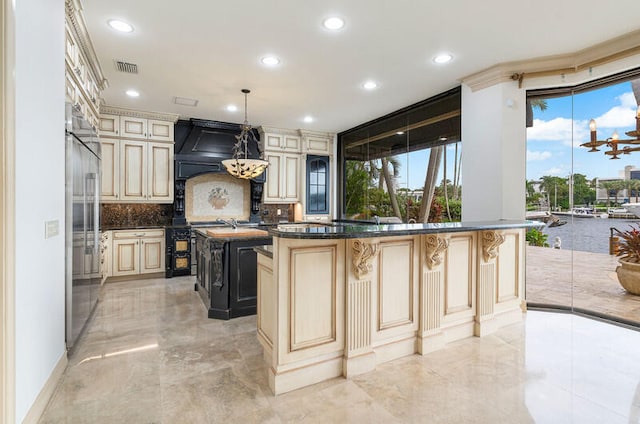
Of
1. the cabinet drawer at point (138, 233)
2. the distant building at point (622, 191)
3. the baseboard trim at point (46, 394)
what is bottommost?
the baseboard trim at point (46, 394)

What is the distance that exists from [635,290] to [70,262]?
542cm

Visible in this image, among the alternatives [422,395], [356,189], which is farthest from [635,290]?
[356,189]

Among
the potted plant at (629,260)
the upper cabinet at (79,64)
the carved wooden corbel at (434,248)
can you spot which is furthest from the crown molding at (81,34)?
the potted plant at (629,260)

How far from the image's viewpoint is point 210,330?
3250 millimetres

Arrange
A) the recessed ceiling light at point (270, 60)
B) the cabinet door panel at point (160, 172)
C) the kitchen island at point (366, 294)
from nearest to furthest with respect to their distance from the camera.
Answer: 1. the kitchen island at point (366, 294)
2. the recessed ceiling light at point (270, 60)
3. the cabinet door panel at point (160, 172)

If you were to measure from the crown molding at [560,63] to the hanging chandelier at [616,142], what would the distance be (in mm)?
593

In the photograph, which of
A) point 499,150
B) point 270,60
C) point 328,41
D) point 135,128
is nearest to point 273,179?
point 135,128

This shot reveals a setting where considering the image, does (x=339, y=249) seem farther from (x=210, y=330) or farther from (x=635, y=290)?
(x=635, y=290)

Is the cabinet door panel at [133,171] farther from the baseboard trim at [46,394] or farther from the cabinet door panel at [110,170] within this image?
the baseboard trim at [46,394]

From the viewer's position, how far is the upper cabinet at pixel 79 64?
103 inches

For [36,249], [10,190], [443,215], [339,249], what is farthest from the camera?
[443,215]

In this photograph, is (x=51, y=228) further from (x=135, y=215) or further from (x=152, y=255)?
(x=135, y=215)

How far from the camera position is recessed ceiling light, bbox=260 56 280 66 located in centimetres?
348

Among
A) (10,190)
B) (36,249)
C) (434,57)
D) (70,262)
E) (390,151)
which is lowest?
(70,262)
